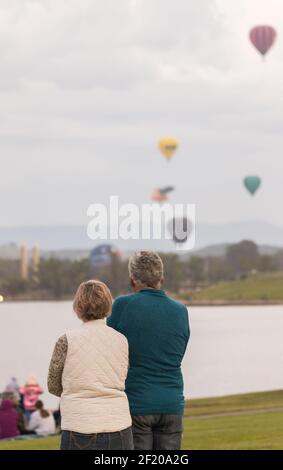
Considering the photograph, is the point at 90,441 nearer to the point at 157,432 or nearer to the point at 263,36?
the point at 157,432

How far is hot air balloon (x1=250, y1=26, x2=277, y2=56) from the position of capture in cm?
10600

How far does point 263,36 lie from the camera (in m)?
108

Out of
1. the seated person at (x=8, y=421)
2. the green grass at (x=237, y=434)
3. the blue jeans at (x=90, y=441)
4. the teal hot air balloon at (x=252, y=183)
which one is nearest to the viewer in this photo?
the blue jeans at (x=90, y=441)

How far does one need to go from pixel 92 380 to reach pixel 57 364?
0.72 ft

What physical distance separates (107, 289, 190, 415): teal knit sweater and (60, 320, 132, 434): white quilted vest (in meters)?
0.30

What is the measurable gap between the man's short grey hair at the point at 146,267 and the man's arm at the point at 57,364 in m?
0.76

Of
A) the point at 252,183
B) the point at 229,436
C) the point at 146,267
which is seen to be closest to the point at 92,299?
the point at 146,267

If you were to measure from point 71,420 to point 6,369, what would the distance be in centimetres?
9775

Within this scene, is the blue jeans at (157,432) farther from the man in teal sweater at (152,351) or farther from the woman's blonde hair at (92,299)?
the woman's blonde hair at (92,299)

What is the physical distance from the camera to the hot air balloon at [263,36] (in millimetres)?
106000

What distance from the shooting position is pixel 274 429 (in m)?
15.9

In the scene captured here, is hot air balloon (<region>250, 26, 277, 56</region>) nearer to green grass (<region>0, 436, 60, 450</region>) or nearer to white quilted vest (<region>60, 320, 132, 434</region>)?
green grass (<region>0, 436, 60, 450</region>)

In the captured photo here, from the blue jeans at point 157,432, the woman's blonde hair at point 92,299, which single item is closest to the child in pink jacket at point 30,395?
the blue jeans at point 157,432

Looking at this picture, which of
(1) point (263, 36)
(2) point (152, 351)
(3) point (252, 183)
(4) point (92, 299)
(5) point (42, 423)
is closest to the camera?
(4) point (92, 299)
